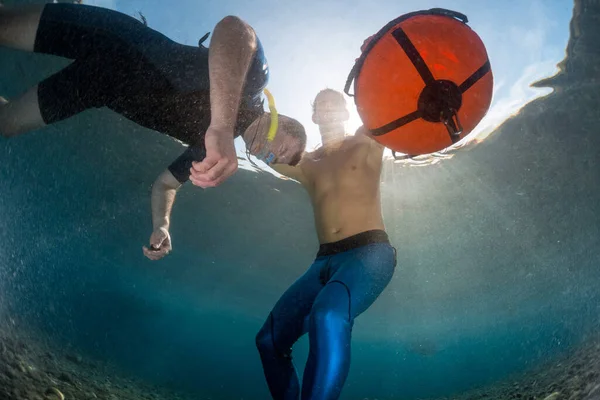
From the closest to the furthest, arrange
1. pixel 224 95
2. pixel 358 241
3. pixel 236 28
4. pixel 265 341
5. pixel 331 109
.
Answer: pixel 224 95 → pixel 236 28 → pixel 265 341 → pixel 358 241 → pixel 331 109

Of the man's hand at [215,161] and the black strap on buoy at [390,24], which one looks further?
the black strap on buoy at [390,24]

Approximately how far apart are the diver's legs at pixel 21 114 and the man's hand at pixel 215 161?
6.52ft

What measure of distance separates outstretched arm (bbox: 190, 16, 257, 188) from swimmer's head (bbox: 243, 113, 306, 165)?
0.77 metres

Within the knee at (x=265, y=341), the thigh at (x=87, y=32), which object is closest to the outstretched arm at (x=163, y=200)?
the knee at (x=265, y=341)

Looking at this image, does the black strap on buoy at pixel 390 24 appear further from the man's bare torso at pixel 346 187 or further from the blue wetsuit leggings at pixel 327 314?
the blue wetsuit leggings at pixel 327 314

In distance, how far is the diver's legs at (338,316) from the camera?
249 cm

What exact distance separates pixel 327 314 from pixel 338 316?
0.32 ft

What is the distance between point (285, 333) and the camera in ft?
11.5

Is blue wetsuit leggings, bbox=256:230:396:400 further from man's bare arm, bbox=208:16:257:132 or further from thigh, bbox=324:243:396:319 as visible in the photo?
man's bare arm, bbox=208:16:257:132

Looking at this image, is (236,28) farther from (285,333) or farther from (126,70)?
(285,333)

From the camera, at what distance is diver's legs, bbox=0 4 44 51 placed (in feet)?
7.94

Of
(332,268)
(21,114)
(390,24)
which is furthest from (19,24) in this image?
(332,268)

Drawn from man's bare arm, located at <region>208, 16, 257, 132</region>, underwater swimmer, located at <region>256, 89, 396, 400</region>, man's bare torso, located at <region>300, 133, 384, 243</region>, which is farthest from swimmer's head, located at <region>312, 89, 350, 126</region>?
man's bare arm, located at <region>208, 16, 257, 132</region>

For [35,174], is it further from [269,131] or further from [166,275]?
[269,131]
